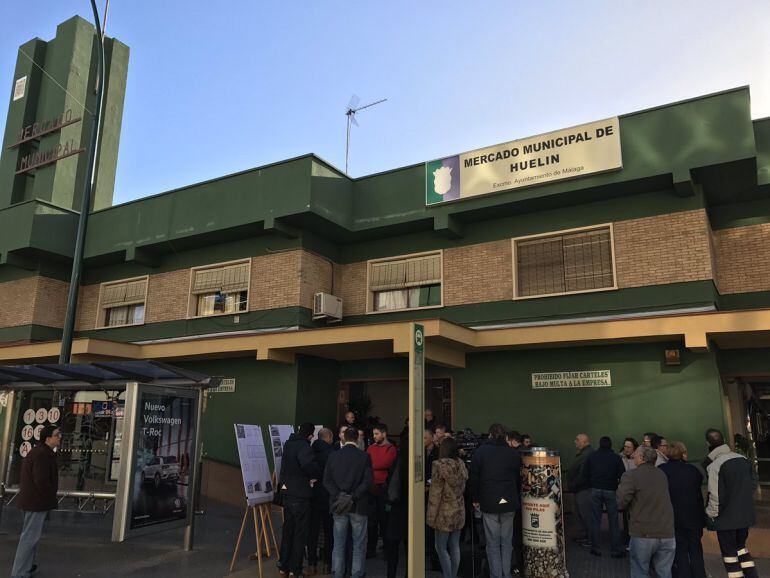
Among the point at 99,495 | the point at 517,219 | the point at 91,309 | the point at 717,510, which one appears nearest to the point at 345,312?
the point at 517,219

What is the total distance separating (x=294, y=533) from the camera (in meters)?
7.20

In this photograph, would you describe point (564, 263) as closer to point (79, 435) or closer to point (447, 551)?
point (447, 551)

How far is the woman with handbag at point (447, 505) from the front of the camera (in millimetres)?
6622

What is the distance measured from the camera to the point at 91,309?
17.0m

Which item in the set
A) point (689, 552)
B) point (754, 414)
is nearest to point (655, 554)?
point (689, 552)

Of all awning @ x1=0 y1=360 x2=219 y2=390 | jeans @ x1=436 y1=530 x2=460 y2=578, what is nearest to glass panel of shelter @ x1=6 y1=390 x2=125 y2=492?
awning @ x1=0 y1=360 x2=219 y2=390

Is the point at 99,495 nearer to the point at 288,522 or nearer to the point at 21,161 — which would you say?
the point at 288,522

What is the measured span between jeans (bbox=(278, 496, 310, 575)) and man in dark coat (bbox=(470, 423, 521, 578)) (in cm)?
209

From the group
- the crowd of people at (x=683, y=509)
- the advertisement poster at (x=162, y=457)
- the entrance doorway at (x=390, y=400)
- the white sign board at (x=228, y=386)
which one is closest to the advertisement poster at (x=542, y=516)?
the crowd of people at (x=683, y=509)

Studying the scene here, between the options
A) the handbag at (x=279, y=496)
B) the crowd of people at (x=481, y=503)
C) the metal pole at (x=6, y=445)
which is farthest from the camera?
the metal pole at (x=6, y=445)

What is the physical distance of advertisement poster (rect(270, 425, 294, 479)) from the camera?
8812 mm

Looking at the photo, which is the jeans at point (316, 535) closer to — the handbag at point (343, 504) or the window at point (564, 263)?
the handbag at point (343, 504)

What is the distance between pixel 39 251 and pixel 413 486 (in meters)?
14.1

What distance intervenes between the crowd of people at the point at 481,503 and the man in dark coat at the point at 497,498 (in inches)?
0.5
